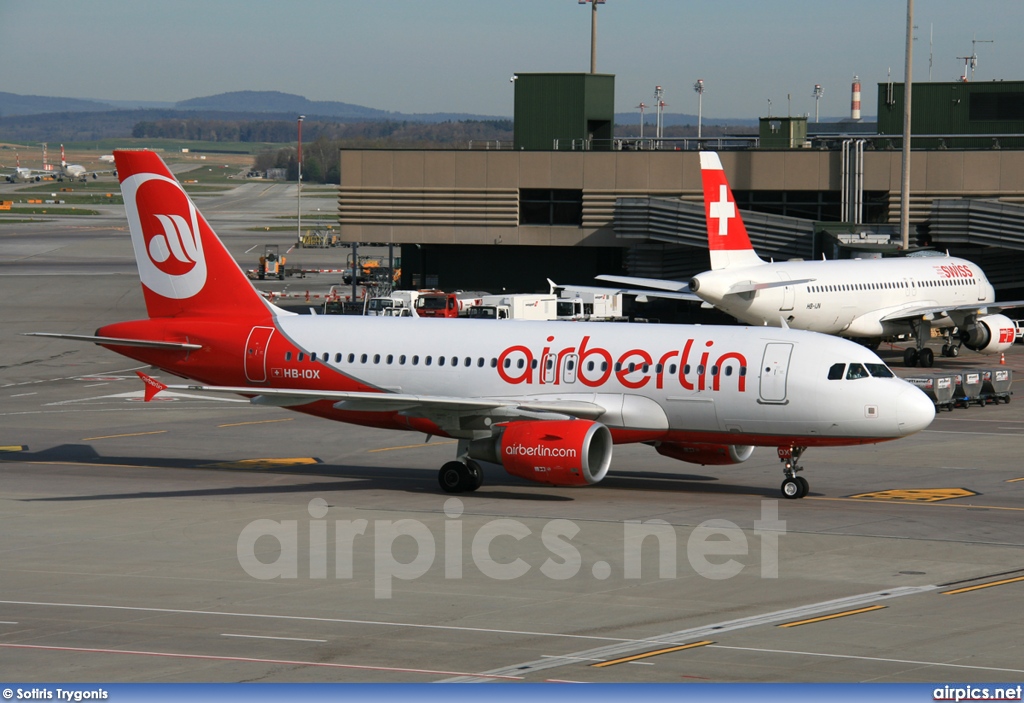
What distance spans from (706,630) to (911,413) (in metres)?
13.2

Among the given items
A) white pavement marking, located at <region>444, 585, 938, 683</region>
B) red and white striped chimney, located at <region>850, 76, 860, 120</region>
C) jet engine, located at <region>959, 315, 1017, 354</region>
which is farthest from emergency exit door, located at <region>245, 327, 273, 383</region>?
red and white striped chimney, located at <region>850, 76, 860, 120</region>

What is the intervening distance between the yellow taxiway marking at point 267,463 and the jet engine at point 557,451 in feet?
32.3

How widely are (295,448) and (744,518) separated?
17.9 meters

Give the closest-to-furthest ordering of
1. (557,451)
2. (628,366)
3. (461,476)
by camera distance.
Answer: (557,451)
(628,366)
(461,476)

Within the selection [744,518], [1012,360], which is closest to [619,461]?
[744,518]

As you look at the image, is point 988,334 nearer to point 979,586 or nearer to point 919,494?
point 919,494

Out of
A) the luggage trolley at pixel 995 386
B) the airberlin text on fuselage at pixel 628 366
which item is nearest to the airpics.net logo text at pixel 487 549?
the airberlin text on fuselage at pixel 628 366

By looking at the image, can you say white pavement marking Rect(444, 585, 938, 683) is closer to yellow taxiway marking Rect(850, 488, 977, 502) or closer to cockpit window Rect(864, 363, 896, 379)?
cockpit window Rect(864, 363, 896, 379)

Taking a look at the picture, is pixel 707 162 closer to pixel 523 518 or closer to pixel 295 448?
pixel 295 448

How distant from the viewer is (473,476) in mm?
34000

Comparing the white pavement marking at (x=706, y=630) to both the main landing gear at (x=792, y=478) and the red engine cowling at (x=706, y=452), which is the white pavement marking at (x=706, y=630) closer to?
the main landing gear at (x=792, y=478)

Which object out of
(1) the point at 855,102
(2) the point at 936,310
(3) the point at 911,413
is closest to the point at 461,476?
(3) the point at 911,413

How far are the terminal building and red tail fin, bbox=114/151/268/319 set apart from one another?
46140mm

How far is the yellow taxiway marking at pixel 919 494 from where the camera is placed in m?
33.3
